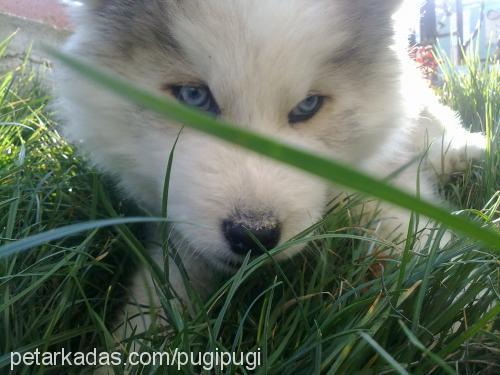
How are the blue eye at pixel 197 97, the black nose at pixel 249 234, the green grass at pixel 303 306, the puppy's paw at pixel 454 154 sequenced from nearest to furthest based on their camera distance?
the green grass at pixel 303 306
the black nose at pixel 249 234
the blue eye at pixel 197 97
the puppy's paw at pixel 454 154

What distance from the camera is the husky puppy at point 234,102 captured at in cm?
142

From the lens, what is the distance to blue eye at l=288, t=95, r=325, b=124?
1.74 metres

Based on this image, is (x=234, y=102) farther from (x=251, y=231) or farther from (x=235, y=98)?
(x=251, y=231)

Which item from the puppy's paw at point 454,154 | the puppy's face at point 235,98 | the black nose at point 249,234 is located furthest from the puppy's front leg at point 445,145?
the black nose at point 249,234

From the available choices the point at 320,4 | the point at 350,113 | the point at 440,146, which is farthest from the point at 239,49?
the point at 440,146

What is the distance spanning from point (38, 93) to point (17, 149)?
1389 mm

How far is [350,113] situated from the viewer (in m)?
1.87

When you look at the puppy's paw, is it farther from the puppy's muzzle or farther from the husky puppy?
the puppy's muzzle

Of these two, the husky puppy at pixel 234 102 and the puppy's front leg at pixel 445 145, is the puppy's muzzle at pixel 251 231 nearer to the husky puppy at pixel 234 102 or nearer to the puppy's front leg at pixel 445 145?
the husky puppy at pixel 234 102

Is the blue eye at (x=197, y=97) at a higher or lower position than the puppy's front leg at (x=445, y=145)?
lower

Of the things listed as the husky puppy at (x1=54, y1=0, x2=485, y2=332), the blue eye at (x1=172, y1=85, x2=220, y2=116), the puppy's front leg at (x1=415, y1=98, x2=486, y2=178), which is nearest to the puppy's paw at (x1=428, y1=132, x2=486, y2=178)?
the puppy's front leg at (x1=415, y1=98, x2=486, y2=178)

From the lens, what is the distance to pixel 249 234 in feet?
4.29

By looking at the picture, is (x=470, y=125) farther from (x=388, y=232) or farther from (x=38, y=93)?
(x=38, y=93)

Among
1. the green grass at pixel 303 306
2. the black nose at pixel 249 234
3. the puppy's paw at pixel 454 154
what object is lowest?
the green grass at pixel 303 306
